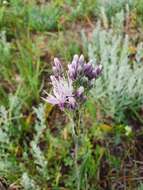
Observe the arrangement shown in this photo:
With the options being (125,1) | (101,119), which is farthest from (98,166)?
(125,1)

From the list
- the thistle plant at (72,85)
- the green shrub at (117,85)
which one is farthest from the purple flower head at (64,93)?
the green shrub at (117,85)

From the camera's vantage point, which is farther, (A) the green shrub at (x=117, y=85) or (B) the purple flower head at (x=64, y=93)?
(A) the green shrub at (x=117, y=85)

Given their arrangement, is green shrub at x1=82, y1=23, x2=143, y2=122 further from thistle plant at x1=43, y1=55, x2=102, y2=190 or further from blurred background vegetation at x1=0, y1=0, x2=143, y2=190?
thistle plant at x1=43, y1=55, x2=102, y2=190

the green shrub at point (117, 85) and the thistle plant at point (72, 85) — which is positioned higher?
the green shrub at point (117, 85)

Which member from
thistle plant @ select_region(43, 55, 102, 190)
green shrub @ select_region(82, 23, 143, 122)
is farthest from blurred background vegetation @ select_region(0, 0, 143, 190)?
thistle plant @ select_region(43, 55, 102, 190)

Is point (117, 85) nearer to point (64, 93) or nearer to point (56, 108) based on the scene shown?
point (56, 108)

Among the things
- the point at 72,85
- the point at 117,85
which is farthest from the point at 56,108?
the point at 72,85

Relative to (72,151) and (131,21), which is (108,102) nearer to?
(72,151)

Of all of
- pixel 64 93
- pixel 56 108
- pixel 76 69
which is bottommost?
pixel 64 93

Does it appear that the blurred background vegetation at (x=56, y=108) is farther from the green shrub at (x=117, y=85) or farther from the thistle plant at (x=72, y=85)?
the thistle plant at (x=72, y=85)
